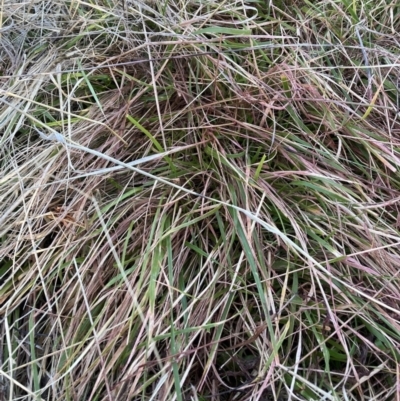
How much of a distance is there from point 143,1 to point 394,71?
1.53 ft

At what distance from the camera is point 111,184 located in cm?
77

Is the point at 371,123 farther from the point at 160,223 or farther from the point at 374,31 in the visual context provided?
the point at 160,223

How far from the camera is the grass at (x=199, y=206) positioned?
651 mm

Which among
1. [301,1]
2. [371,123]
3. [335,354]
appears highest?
[301,1]

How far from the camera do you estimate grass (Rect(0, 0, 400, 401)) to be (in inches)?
25.6

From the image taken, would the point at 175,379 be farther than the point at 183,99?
No

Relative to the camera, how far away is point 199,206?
732mm

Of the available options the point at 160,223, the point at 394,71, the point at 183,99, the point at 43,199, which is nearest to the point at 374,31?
the point at 394,71

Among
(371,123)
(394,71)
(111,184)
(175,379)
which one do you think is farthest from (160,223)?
(394,71)

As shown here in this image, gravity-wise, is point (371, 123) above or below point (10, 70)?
below

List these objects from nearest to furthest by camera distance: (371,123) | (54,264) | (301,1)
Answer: (54,264) < (371,123) < (301,1)

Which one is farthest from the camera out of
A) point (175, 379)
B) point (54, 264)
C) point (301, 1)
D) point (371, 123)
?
point (301, 1)

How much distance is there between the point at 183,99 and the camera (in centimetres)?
82

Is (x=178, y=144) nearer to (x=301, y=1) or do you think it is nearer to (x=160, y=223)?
(x=160, y=223)
